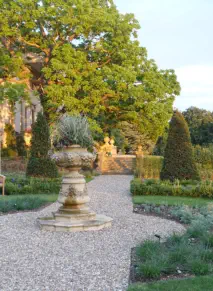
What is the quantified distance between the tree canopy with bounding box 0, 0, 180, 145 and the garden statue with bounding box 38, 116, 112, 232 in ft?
37.0

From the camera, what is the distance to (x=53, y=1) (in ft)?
66.0

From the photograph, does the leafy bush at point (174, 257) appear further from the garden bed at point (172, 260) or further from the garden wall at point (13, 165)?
the garden wall at point (13, 165)

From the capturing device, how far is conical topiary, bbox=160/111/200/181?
48.5 ft

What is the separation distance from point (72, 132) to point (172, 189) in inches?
246

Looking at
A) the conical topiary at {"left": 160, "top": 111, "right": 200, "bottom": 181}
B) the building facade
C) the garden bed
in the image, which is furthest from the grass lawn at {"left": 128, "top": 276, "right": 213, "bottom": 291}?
the building facade

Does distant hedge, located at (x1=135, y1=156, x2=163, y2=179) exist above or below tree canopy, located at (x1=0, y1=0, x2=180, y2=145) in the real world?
below

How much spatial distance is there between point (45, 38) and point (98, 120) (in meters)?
6.28

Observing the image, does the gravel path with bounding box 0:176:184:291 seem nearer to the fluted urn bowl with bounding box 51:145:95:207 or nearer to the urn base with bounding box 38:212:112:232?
the urn base with bounding box 38:212:112:232

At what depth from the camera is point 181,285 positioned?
453cm

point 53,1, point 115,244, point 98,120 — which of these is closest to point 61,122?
point 115,244

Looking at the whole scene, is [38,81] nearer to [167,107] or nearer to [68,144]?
[167,107]

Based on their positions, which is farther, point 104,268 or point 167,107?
point 167,107

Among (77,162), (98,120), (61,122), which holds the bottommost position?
(77,162)

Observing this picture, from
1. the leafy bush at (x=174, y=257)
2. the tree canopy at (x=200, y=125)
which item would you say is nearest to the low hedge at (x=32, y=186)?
the leafy bush at (x=174, y=257)
